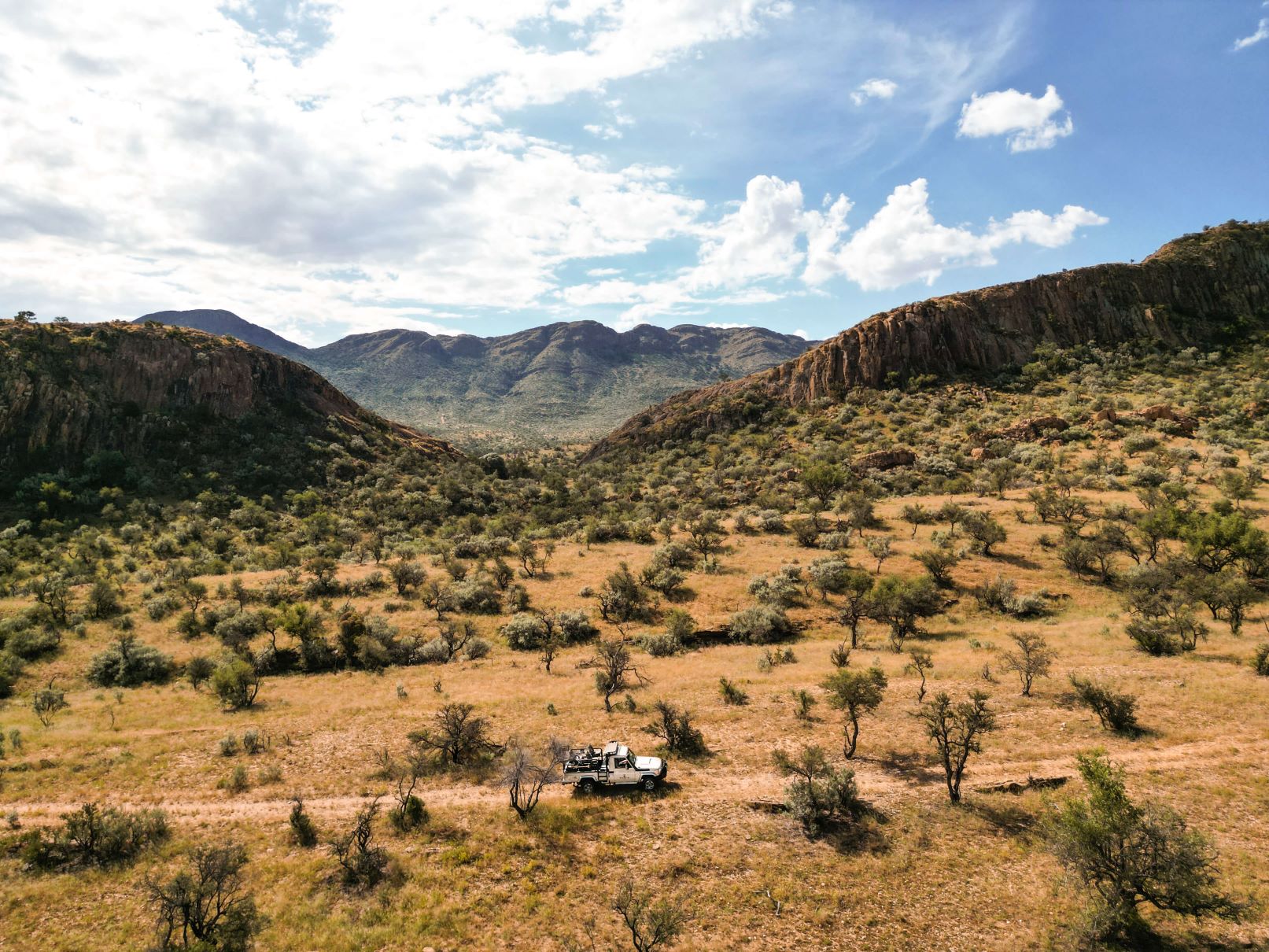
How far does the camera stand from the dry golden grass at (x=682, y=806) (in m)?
14.1

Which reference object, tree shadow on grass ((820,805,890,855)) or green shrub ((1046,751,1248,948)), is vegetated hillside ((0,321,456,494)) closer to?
tree shadow on grass ((820,805,890,855))

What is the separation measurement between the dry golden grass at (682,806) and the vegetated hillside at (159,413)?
205ft

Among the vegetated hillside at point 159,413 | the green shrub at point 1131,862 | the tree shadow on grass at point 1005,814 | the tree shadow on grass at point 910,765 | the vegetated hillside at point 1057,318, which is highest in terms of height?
→ the vegetated hillside at point 1057,318

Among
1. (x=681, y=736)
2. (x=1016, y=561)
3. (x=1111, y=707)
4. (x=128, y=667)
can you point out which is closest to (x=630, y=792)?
(x=681, y=736)

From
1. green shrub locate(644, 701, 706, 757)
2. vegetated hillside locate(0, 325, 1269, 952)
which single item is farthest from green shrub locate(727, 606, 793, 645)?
green shrub locate(644, 701, 706, 757)

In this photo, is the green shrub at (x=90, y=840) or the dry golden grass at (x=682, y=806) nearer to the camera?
the dry golden grass at (x=682, y=806)

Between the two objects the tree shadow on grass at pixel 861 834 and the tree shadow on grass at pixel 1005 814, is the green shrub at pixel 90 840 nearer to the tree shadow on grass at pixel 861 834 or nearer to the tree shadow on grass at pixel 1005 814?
the tree shadow on grass at pixel 861 834

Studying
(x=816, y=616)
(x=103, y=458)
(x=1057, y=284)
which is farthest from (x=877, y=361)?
(x=103, y=458)

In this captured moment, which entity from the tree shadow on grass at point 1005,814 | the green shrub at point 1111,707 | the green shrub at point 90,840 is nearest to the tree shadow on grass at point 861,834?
the tree shadow on grass at point 1005,814

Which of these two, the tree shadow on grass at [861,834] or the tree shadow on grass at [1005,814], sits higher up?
the tree shadow on grass at [1005,814]

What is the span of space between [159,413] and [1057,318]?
528ft

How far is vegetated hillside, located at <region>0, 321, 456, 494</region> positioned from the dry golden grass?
6241 cm

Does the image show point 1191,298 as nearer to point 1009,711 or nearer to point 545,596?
point 1009,711

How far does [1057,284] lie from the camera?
10425 cm
